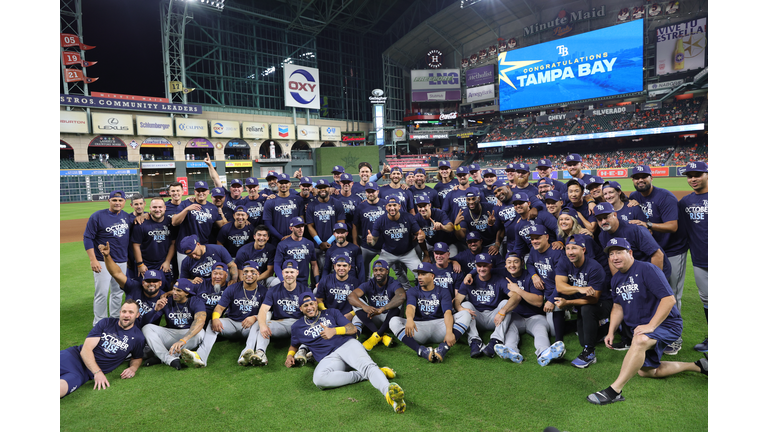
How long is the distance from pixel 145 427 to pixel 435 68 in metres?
68.0

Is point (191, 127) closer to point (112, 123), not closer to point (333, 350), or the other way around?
point (112, 123)

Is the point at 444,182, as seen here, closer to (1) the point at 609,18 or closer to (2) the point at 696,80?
(2) the point at 696,80

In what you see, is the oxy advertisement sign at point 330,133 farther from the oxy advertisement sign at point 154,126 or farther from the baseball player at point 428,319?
the baseball player at point 428,319

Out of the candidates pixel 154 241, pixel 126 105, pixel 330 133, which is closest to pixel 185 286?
pixel 154 241

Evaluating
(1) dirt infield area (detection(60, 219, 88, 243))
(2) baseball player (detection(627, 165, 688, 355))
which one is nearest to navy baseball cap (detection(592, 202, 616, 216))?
(2) baseball player (detection(627, 165, 688, 355))

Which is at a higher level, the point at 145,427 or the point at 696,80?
the point at 696,80

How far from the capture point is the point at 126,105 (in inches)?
1693

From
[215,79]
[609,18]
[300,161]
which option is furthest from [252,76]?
[609,18]

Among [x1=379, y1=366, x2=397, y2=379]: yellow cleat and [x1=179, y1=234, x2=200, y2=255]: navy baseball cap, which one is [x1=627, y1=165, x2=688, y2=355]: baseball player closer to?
[x1=379, y1=366, x2=397, y2=379]: yellow cleat

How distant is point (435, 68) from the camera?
216 feet

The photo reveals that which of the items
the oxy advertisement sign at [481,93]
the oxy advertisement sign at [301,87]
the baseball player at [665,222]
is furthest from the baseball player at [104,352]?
the oxy advertisement sign at [481,93]

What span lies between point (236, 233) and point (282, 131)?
50.6 metres

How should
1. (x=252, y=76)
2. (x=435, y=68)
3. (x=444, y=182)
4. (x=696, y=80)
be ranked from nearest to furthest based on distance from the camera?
(x=444, y=182) < (x=696, y=80) < (x=252, y=76) < (x=435, y=68)

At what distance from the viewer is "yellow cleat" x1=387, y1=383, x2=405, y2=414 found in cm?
448
